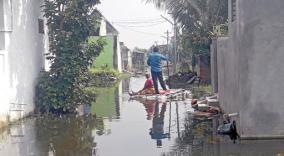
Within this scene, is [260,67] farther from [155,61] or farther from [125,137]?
[155,61]

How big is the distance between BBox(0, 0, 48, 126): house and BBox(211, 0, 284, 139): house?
19.7 feet

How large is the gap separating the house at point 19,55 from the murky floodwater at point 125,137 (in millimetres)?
591

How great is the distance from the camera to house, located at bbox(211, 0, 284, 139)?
356 inches

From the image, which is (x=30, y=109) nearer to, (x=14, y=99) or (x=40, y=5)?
Result: (x=14, y=99)

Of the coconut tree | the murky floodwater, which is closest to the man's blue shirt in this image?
the murky floodwater

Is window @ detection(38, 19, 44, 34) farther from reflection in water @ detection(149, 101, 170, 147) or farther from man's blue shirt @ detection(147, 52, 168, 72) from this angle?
man's blue shirt @ detection(147, 52, 168, 72)

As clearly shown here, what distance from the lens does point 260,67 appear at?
30.1ft

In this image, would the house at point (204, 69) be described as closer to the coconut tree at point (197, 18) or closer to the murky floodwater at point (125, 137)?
the coconut tree at point (197, 18)

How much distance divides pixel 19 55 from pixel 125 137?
481 cm

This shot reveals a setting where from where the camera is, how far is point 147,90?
19.7m

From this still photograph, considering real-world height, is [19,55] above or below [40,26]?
below

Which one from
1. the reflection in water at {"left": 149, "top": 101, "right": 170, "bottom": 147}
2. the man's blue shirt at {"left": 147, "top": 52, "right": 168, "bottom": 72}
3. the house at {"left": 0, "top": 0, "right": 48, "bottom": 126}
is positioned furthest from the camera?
the man's blue shirt at {"left": 147, "top": 52, "right": 168, "bottom": 72}

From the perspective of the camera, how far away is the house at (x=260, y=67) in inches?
356

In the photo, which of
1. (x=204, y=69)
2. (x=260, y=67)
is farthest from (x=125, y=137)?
(x=204, y=69)
